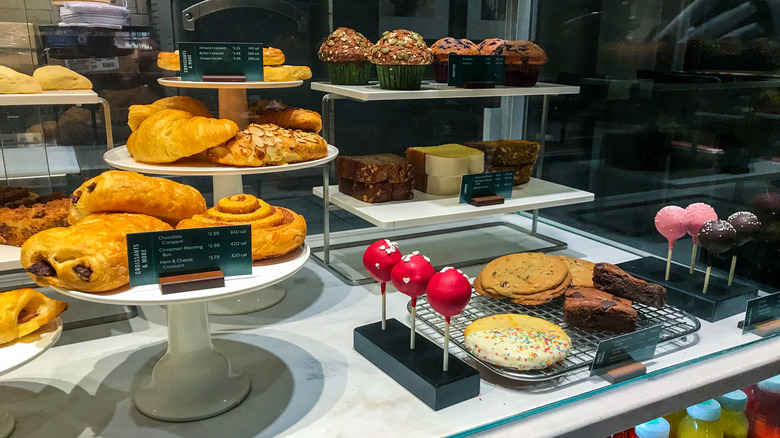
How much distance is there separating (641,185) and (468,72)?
0.85m

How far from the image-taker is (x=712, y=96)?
7.05 ft

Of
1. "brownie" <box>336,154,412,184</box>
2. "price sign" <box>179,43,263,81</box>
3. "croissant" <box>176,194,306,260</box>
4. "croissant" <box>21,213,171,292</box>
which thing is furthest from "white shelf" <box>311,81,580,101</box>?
"croissant" <box>21,213,171,292</box>

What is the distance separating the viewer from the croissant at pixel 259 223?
4.83 ft

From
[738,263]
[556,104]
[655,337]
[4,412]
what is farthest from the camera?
[556,104]

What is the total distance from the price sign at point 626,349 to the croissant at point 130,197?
1.11 metres

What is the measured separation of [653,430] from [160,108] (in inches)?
67.7

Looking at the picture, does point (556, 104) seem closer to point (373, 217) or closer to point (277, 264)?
point (373, 217)

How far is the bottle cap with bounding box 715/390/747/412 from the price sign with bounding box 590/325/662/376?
0.36m

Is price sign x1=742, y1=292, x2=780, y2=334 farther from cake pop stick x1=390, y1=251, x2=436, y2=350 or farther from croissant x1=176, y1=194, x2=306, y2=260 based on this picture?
croissant x1=176, y1=194, x2=306, y2=260

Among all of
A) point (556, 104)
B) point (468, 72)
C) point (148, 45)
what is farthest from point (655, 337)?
point (148, 45)

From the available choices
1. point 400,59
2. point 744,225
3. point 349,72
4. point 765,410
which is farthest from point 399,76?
point 765,410

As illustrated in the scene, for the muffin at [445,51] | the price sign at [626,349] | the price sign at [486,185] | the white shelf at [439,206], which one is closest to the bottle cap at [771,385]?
the price sign at [626,349]

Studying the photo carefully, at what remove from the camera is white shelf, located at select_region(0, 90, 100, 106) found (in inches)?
67.6

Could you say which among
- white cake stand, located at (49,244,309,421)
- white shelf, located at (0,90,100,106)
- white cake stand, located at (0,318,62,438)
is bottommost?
white cake stand, located at (49,244,309,421)
